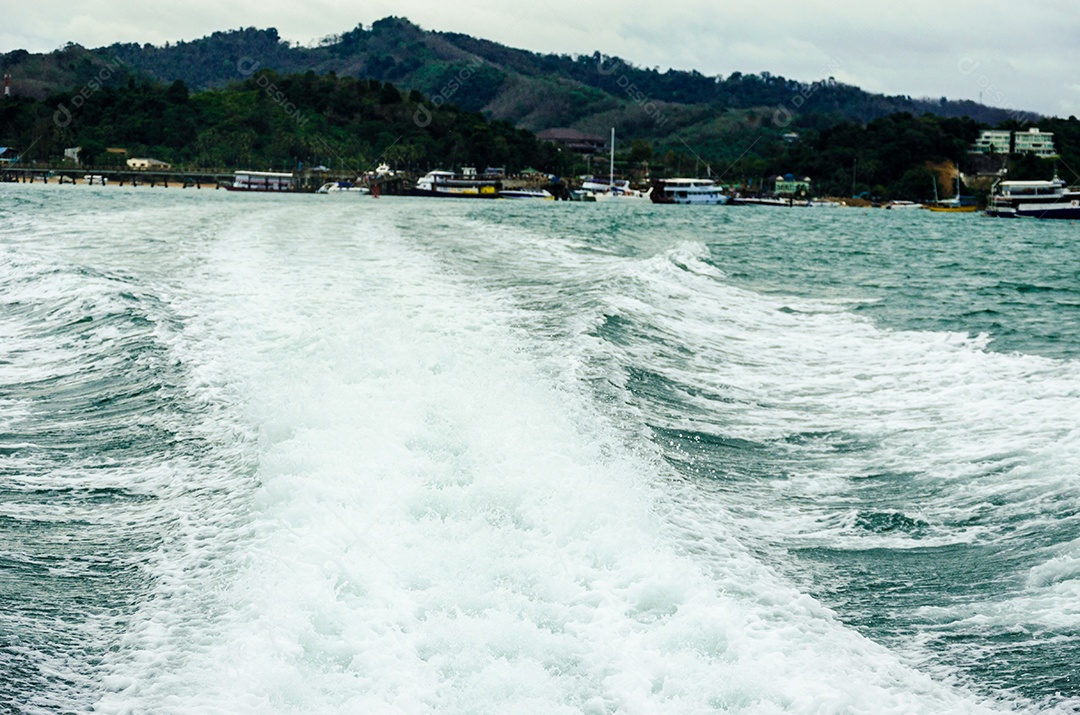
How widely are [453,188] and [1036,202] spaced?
5040cm

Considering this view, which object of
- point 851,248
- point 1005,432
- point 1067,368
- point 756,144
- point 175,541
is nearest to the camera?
point 175,541

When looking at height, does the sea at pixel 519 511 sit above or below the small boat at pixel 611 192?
below

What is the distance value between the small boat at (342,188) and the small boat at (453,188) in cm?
640

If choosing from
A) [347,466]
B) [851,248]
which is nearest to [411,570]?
[347,466]

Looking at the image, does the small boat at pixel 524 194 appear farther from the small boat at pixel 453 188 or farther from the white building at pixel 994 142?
the white building at pixel 994 142

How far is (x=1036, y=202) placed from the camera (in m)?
78.5

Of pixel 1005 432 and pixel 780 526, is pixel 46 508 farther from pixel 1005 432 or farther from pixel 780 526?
pixel 1005 432

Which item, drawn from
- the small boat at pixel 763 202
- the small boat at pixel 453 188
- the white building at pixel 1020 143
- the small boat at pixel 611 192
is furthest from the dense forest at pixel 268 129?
the white building at pixel 1020 143

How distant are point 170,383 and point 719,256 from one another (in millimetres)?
19342

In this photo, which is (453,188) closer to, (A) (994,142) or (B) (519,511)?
(A) (994,142)

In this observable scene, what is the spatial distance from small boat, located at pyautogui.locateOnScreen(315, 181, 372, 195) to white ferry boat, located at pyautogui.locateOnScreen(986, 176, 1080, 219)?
57.9m

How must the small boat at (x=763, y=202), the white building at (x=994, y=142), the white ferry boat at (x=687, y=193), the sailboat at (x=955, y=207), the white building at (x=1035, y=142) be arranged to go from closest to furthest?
the sailboat at (x=955, y=207) < the white ferry boat at (x=687, y=193) < the small boat at (x=763, y=202) < the white building at (x=1035, y=142) < the white building at (x=994, y=142)

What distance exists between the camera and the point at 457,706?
14.0 feet

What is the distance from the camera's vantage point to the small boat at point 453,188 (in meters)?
98.1
